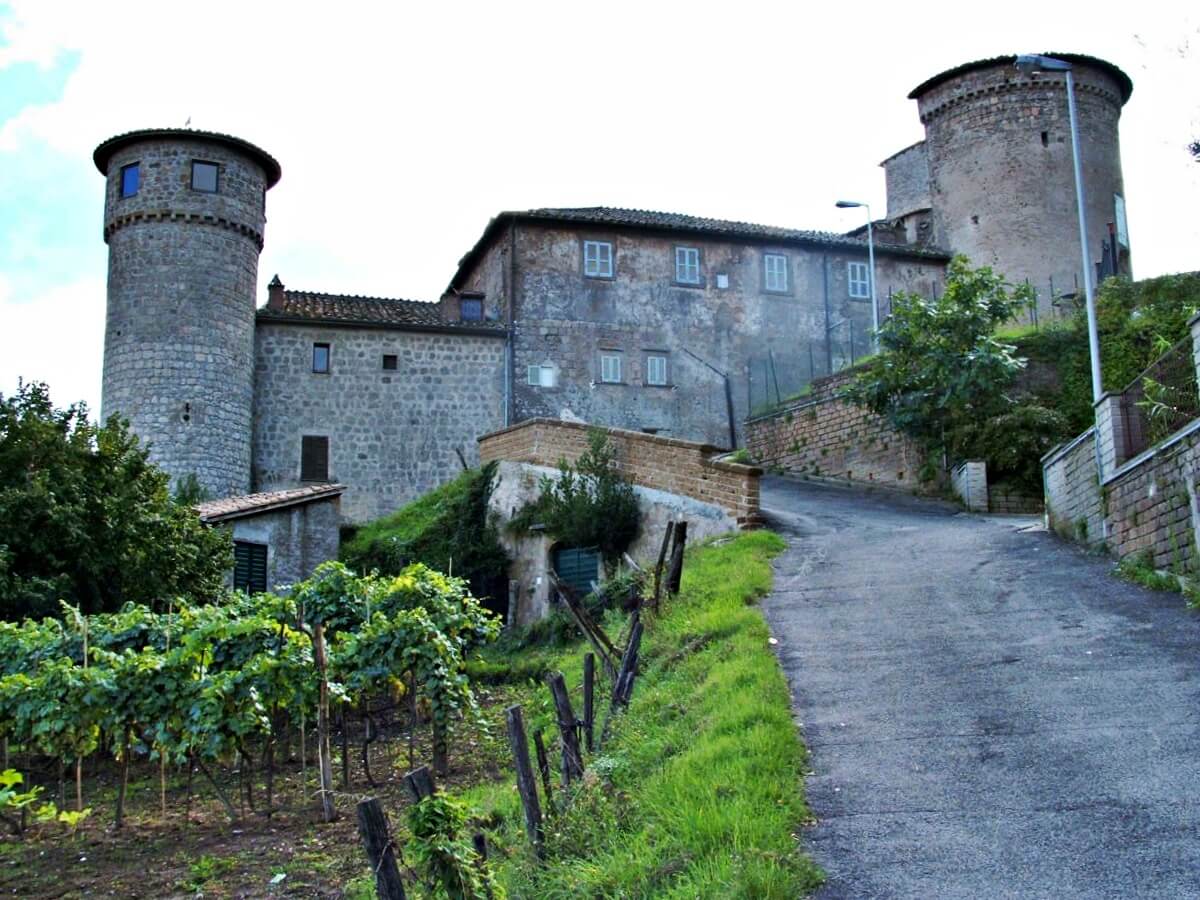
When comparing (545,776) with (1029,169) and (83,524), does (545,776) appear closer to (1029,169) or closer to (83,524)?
(83,524)

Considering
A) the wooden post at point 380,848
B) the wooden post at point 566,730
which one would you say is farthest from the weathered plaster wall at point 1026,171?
the wooden post at point 380,848

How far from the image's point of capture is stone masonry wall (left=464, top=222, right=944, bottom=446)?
113 feet

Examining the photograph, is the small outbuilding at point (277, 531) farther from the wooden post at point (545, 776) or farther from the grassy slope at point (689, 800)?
the wooden post at point (545, 776)

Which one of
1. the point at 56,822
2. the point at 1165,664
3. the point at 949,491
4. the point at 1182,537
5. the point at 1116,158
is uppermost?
the point at 1116,158

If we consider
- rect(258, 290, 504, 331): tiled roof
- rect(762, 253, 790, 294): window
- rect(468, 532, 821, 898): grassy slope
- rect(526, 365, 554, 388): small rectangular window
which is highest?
rect(762, 253, 790, 294): window

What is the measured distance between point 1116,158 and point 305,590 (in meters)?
31.2

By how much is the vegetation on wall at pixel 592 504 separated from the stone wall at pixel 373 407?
9.04m

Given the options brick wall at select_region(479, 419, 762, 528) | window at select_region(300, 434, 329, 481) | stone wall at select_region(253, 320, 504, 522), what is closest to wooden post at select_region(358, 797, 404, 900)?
brick wall at select_region(479, 419, 762, 528)

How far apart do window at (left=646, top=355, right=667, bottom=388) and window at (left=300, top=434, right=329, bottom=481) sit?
8.60 metres

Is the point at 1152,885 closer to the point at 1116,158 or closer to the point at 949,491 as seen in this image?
the point at 949,491

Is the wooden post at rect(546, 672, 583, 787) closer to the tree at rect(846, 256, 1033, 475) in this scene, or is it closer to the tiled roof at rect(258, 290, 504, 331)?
the tree at rect(846, 256, 1033, 475)

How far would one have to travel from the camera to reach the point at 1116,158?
4000 cm

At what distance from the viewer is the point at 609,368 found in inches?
1368

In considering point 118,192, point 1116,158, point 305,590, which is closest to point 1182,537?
point 305,590
